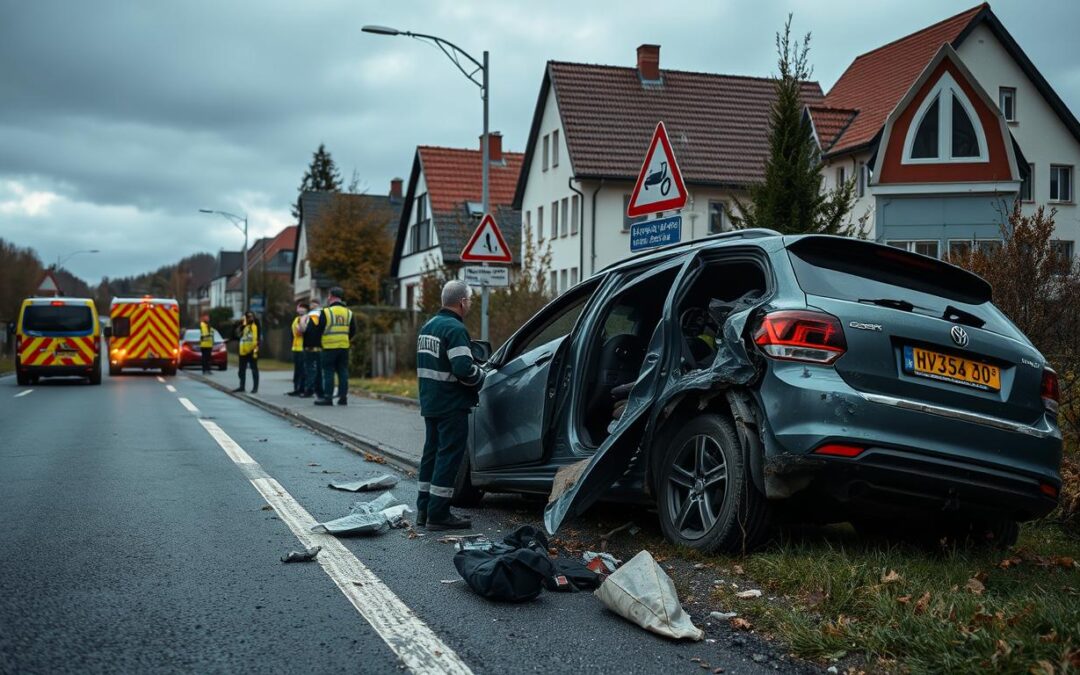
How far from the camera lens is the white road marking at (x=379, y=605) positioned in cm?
424

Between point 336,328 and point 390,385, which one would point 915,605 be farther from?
point 390,385

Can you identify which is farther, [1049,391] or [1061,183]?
[1061,183]

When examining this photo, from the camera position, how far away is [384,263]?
5153 cm

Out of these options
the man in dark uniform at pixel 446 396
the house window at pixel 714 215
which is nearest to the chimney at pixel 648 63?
the house window at pixel 714 215

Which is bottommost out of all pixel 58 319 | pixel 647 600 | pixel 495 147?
pixel 647 600

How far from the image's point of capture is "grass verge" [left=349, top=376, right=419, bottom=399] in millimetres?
22016

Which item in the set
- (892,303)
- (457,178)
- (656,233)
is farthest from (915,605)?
(457,178)

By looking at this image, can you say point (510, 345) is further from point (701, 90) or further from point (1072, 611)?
point (701, 90)

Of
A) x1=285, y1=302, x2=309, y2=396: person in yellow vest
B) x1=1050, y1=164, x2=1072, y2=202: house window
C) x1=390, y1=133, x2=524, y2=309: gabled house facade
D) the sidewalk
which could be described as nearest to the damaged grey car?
the sidewalk

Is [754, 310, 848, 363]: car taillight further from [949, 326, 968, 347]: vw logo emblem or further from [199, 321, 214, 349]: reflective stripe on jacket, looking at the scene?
[199, 321, 214, 349]: reflective stripe on jacket

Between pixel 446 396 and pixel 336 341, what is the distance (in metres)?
12.7

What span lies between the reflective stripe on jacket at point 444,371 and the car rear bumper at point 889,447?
2290 millimetres

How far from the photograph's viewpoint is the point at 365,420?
16.2 metres

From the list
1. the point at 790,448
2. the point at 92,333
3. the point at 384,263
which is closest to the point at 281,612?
the point at 790,448
